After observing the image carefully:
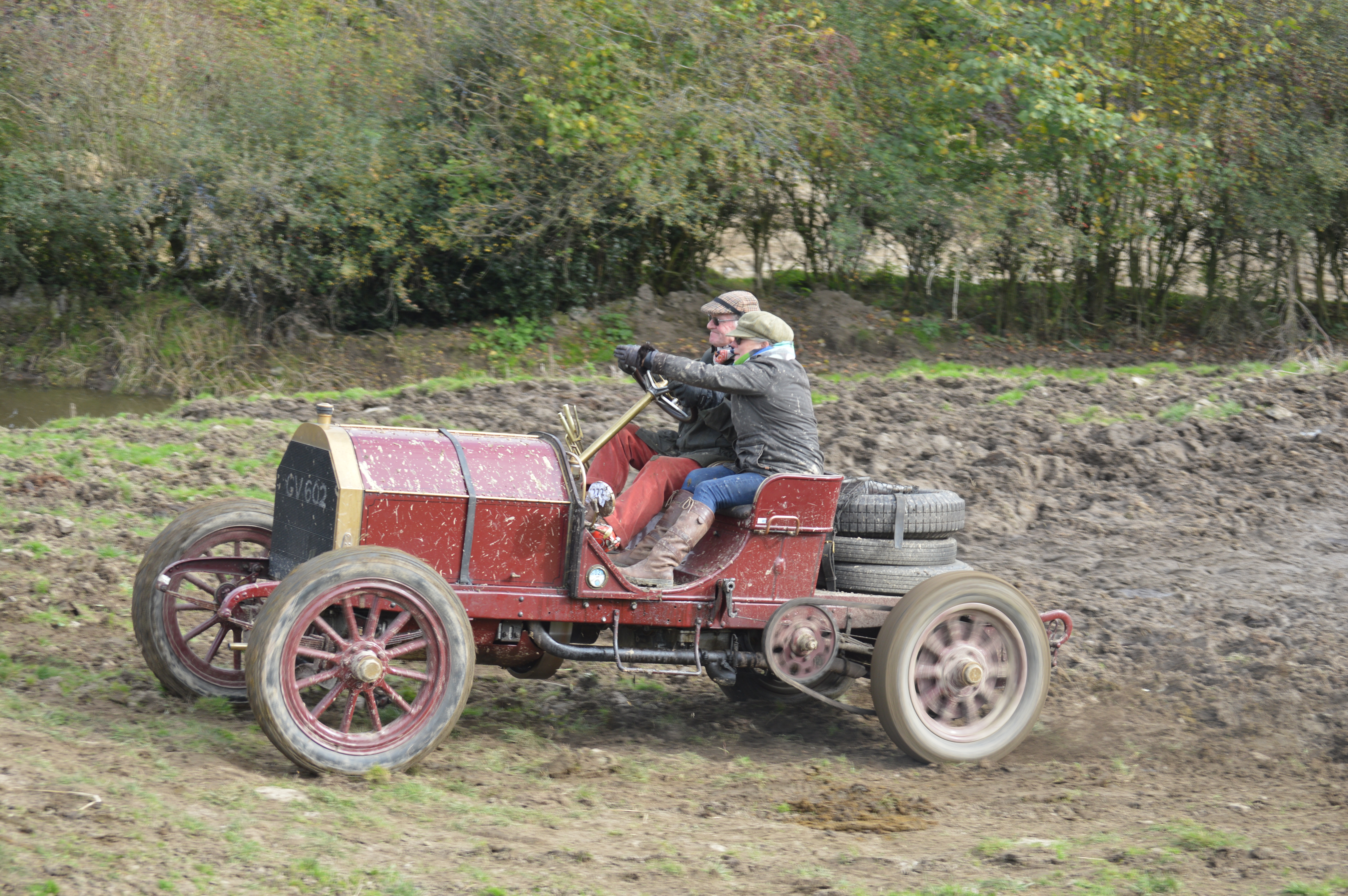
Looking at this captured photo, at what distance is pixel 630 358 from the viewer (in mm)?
5719

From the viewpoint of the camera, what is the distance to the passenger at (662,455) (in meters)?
5.67

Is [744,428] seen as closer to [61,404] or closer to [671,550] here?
[671,550]

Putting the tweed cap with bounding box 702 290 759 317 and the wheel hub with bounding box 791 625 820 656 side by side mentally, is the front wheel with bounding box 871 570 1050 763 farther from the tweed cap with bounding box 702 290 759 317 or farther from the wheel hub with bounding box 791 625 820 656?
the tweed cap with bounding box 702 290 759 317

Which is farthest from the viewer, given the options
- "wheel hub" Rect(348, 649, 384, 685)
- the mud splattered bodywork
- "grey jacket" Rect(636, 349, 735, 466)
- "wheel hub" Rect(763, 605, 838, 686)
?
"grey jacket" Rect(636, 349, 735, 466)

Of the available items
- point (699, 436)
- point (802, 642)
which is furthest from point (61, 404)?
point (802, 642)

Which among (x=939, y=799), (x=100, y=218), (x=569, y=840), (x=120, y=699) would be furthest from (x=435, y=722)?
(x=100, y=218)

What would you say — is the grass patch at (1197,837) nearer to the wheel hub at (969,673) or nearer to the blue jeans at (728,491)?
the wheel hub at (969,673)

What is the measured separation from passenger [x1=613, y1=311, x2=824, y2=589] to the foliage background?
10491 mm

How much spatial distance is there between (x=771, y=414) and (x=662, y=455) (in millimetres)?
733

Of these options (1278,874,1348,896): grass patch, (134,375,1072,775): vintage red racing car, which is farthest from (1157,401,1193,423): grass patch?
(1278,874,1348,896): grass patch

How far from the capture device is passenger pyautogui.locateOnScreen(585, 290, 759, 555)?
18.6 feet

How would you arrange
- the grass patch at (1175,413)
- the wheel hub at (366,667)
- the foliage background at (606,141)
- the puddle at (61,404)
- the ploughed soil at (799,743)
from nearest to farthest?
the ploughed soil at (799,743) < the wheel hub at (366,667) < the grass patch at (1175,413) < the puddle at (61,404) < the foliage background at (606,141)

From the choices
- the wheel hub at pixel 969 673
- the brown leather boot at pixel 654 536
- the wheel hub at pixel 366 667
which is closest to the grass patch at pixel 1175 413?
the wheel hub at pixel 969 673

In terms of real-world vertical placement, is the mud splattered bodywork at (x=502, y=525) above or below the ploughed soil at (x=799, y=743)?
above
